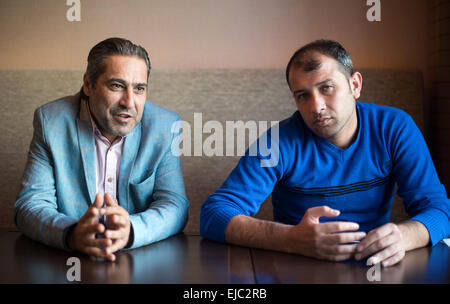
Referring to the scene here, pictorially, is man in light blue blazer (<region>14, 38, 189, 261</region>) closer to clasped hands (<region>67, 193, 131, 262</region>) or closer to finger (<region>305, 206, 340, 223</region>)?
clasped hands (<region>67, 193, 131, 262</region>)

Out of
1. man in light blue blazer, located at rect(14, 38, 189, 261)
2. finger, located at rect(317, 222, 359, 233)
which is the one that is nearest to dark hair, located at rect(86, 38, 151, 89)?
man in light blue blazer, located at rect(14, 38, 189, 261)

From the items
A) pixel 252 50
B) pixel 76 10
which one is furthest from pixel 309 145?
pixel 76 10

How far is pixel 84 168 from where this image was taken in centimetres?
148

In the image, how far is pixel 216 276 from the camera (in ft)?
3.32

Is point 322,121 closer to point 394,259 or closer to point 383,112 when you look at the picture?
point 383,112

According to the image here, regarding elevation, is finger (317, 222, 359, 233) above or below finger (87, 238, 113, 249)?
above

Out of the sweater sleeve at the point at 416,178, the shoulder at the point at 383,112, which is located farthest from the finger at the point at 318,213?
the shoulder at the point at 383,112

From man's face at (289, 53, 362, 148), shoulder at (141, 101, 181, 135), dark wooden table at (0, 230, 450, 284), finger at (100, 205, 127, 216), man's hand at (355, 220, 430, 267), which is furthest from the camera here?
shoulder at (141, 101, 181, 135)

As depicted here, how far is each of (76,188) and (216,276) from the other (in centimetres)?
69

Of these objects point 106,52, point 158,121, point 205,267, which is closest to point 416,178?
point 205,267

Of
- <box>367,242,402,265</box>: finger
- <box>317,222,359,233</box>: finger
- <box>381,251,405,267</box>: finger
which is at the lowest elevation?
<box>381,251,405,267</box>: finger

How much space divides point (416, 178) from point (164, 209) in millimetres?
788

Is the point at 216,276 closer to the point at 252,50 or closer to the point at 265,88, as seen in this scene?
the point at 265,88

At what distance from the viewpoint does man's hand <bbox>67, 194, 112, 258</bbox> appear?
1157mm
